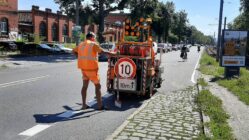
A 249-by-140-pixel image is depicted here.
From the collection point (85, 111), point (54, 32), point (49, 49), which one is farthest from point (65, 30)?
point (85, 111)

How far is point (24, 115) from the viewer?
7.90m

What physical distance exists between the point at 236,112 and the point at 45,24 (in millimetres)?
51175

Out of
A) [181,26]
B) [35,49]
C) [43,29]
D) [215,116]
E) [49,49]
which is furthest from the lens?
[181,26]

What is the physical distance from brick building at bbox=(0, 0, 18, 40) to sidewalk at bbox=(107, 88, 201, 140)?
38.4m

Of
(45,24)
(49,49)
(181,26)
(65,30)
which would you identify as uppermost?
(181,26)

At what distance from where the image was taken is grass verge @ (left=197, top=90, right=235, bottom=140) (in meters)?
6.59

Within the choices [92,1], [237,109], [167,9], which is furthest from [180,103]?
[167,9]

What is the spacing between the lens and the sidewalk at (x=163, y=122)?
658 centimetres

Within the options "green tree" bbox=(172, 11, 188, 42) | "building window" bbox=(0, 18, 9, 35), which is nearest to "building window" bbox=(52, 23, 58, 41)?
"building window" bbox=(0, 18, 9, 35)

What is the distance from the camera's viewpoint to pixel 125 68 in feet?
33.0

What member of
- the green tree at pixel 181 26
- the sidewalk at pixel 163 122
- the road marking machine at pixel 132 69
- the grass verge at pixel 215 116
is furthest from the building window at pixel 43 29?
the green tree at pixel 181 26

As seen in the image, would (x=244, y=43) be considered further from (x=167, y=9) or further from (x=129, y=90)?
(x=167, y=9)

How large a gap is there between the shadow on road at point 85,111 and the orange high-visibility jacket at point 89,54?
1054mm

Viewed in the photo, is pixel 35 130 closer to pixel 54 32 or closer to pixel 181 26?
pixel 54 32
